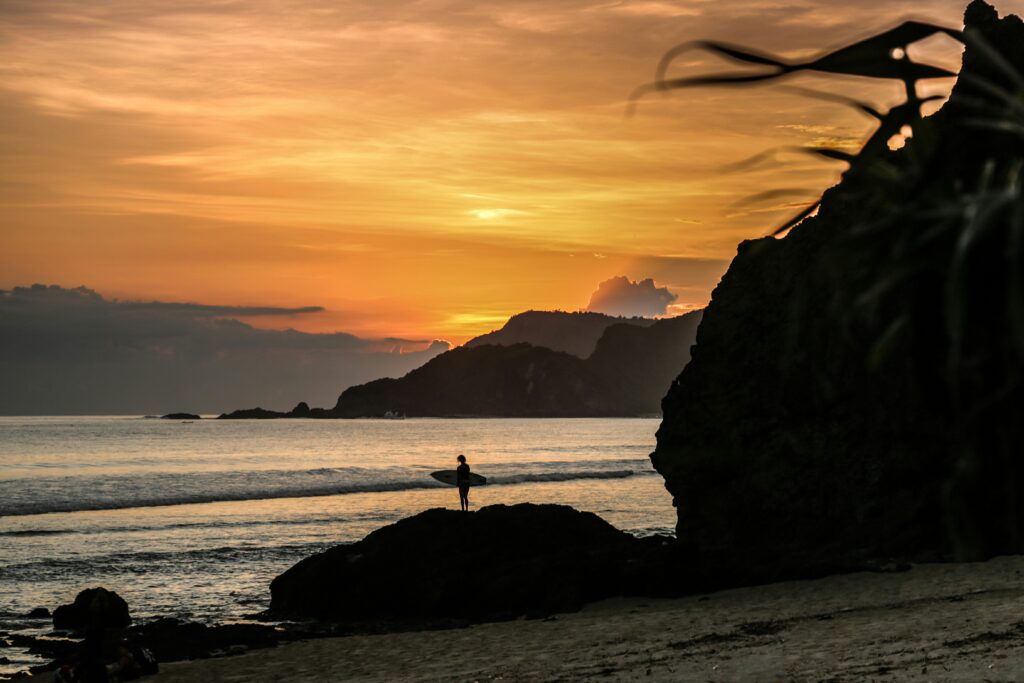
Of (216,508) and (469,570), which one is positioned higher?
(469,570)

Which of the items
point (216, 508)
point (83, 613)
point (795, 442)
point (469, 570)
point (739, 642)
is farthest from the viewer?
point (216, 508)

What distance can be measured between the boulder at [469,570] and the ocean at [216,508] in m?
2.22

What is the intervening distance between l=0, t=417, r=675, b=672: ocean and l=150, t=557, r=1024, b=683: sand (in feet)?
21.0

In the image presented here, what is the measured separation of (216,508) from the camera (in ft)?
190

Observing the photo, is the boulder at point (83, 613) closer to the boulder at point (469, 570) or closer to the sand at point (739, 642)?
the boulder at point (469, 570)

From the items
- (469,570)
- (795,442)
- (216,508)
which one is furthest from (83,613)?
(216,508)

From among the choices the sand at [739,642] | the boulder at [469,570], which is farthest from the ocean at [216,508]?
the sand at [739,642]

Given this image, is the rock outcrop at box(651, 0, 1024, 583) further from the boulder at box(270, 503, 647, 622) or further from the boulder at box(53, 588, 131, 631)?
the boulder at box(53, 588, 131, 631)

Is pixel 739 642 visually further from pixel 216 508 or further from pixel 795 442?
pixel 216 508

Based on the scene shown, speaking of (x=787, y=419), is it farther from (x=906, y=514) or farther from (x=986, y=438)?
(x=986, y=438)

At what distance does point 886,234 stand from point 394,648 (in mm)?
16251

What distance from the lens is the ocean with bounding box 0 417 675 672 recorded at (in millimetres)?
30516

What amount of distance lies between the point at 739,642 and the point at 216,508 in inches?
1810

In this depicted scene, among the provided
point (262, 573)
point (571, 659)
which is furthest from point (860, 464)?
point (262, 573)
